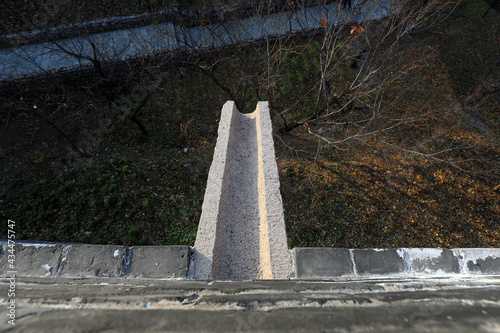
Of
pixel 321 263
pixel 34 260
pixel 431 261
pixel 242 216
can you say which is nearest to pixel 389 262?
pixel 431 261

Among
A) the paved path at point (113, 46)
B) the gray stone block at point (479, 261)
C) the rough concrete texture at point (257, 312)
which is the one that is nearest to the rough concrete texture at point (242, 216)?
the rough concrete texture at point (257, 312)

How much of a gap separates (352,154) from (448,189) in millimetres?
2060

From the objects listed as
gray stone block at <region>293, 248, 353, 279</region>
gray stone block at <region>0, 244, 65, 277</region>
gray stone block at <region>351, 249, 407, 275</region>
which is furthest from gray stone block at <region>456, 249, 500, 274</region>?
gray stone block at <region>0, 244, 65, 277</region>

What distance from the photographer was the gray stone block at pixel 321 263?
2100mm

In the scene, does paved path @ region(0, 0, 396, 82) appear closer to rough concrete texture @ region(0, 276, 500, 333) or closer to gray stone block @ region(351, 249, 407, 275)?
gray stone block @ region(351, 249, 407, 275)

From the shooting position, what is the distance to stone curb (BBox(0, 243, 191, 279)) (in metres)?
2.07

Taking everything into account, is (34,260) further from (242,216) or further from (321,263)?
(321,263)

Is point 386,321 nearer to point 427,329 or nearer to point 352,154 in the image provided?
point 427,329

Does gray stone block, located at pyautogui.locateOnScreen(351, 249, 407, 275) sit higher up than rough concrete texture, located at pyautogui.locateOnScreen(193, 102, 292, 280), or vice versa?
rough concrete texture, located at pyautogui.locateOnScreen(193, 102, 292, 280)

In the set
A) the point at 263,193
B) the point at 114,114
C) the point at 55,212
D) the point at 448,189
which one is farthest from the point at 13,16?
the point at 448,189

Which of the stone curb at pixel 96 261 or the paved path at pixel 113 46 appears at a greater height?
the paved path at pixel 113 46

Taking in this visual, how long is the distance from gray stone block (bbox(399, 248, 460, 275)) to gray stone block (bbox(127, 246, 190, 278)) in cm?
196

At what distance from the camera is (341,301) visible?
1010mm

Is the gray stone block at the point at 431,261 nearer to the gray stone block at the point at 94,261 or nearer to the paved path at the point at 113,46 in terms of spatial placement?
the gray stone block at the point at 94,261
